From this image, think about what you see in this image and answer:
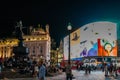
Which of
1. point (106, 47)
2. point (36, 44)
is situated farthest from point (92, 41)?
point (36, 44)

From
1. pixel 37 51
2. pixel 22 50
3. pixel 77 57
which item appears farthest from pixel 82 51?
pixel 37 51

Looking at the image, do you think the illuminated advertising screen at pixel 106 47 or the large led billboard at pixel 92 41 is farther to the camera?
the illuminated advertising screen at pixel 106 47

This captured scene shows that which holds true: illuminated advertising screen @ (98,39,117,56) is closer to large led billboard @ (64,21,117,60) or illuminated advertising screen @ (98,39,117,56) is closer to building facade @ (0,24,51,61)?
large led billboard @ (64,21,117,60)

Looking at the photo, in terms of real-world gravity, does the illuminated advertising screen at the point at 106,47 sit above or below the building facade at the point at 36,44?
below

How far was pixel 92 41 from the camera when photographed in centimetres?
11362

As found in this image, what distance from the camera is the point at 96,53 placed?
11325 centimetres

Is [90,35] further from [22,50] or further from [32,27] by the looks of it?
[32,27]

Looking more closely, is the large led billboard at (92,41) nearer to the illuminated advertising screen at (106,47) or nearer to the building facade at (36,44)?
the illuminated advertising screen at (106,47)

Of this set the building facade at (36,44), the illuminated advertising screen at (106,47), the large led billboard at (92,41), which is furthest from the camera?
the building facade at (36,44)

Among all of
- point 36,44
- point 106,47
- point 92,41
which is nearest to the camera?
point 106,47

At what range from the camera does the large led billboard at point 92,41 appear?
364ft

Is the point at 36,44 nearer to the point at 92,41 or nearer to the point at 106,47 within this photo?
the point at 92,41

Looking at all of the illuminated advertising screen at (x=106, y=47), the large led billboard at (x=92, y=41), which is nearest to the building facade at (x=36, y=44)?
the large led billboard at (x=92, y=41)

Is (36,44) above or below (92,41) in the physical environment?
above
